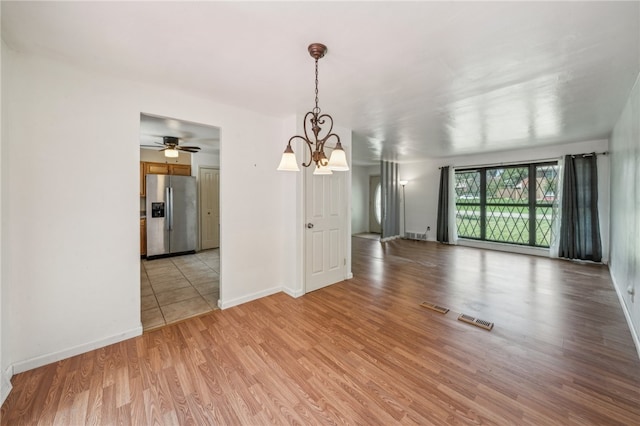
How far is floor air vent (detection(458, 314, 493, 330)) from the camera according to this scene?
261 cm

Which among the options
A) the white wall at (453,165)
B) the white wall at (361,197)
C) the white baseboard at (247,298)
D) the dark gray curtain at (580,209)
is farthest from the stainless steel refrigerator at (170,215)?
the dark gray curtain at (580,209)

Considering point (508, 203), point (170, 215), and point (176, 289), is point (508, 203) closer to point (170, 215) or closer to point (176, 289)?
point (176, 289)

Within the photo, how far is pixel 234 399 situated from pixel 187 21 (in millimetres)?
2435

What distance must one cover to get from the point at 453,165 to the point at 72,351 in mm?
7749

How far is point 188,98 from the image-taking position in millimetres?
2717

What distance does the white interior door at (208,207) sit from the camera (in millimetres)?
6242

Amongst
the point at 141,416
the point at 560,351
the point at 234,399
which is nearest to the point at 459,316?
the point at 560,351

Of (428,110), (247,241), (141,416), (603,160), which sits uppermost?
(428,110)

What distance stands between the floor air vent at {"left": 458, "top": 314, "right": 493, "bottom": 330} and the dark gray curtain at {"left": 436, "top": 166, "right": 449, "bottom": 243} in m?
4.55

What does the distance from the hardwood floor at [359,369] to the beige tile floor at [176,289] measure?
27cm

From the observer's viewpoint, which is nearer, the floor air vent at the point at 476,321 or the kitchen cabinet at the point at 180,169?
the floor air vent at the point at 476,321

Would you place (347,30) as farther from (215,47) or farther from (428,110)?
(428,110)

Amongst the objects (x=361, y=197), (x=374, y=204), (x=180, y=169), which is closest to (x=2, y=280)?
(x=180, y=169)

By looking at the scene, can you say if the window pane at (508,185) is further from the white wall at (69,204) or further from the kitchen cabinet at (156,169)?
the kitchen cabinet at (156,169)
